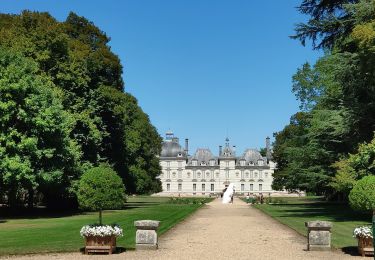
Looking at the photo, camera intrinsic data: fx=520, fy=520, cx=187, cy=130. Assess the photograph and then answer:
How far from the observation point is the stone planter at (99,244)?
42.1 feet

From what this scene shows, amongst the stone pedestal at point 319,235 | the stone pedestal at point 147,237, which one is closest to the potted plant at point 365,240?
the stone pedestal at point 319,235

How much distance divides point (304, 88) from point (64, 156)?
77.8 feet

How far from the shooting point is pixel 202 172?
12275 centimetres

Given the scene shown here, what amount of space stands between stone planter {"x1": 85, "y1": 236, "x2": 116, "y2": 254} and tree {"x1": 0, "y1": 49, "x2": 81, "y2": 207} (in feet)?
39.0

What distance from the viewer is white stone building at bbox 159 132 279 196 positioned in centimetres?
12156

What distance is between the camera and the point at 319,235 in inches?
536

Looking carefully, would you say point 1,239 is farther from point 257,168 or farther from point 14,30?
point 257,168

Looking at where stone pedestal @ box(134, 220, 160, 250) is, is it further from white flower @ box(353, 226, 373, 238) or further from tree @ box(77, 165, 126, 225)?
white flower @ box(353, 226, 373, 238)

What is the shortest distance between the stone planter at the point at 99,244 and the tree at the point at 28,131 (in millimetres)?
11877

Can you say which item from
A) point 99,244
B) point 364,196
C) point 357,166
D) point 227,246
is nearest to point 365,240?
point 364,196

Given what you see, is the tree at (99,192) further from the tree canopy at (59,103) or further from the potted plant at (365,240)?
the tree canopy at (59,103)

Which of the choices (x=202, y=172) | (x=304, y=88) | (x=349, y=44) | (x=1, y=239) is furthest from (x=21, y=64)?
(x=202, y=172)

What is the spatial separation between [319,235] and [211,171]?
109 metres

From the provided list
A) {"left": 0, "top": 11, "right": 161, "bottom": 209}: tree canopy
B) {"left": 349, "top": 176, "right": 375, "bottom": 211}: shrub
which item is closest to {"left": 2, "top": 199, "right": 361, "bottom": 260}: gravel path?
{"left": 349, "top": 176, "right": 375, "bottom": 211}: shrub
